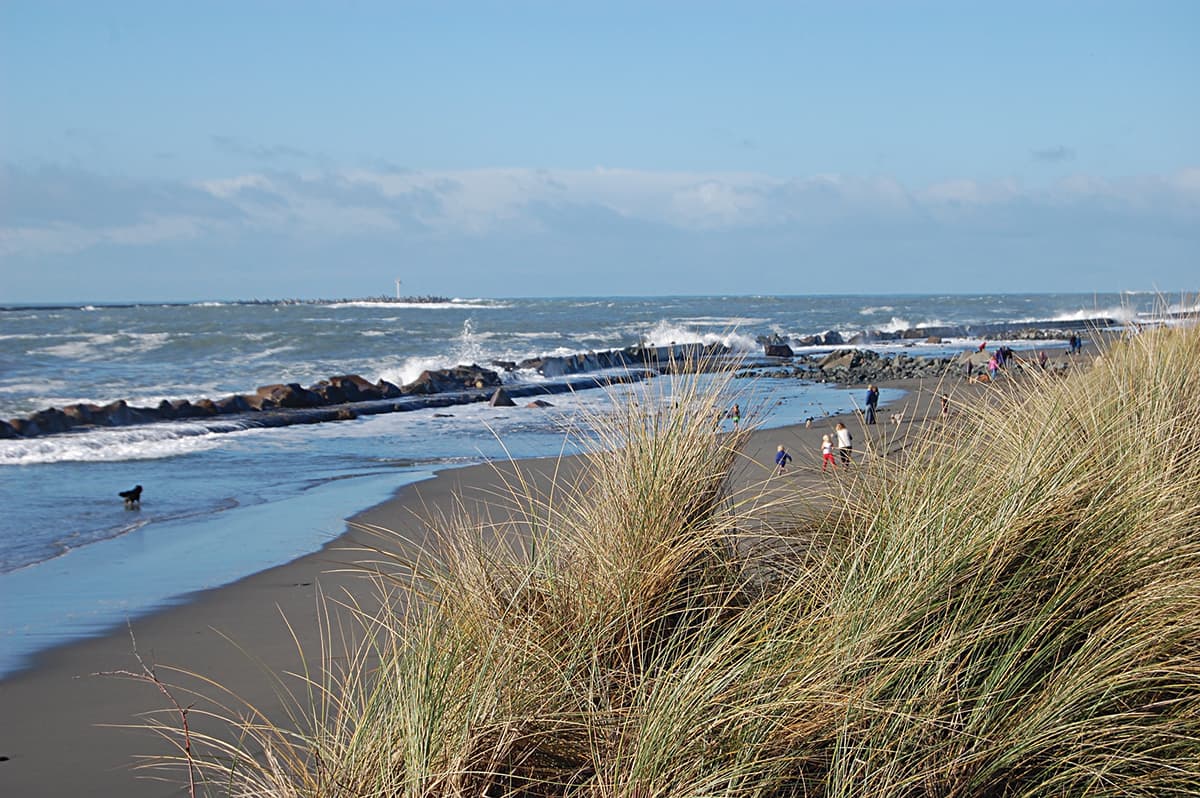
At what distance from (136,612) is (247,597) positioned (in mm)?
846

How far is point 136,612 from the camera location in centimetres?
826

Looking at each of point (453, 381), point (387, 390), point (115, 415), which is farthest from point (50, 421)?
point (453, 381)

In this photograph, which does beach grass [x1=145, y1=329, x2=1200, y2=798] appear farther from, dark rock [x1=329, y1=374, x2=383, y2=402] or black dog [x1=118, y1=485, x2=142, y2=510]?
dark rock [x1=329, y1=374, x2=383, y2=402]

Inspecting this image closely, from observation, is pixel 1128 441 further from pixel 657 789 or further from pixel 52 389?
pixel 52 389

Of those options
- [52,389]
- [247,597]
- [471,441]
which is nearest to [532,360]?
[52,389]

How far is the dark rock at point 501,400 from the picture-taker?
27.3 meters

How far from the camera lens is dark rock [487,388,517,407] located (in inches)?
1073

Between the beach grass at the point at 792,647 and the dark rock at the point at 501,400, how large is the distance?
899 inches

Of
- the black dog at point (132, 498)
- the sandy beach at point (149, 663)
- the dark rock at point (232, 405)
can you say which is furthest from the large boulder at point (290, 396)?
the sandy beach at point (149, 663)

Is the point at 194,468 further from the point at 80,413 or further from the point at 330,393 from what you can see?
the point at 330,393

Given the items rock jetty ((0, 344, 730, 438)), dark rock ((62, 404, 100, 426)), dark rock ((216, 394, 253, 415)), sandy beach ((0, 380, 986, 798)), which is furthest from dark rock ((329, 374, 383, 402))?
sandy beach ((0, 380, 986, 798))

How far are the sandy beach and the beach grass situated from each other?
2.09 feet

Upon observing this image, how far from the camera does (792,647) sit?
3244mm

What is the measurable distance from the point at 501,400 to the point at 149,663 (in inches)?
809
